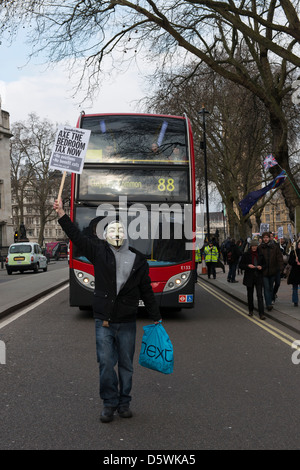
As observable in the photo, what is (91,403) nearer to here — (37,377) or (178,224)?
(37,377)

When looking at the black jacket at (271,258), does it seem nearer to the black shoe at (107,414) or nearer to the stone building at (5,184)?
the black shoe at (107,414)

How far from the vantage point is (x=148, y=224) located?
11672 millimetres

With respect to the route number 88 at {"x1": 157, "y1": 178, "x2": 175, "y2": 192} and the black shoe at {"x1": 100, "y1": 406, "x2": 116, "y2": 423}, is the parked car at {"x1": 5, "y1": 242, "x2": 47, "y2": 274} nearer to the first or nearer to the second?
the route number 88 at {"x1": 157, "y1": 178, "x2": 175, "y2": 192}

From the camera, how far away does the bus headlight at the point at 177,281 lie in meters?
11.6

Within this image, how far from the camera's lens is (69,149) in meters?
6.89

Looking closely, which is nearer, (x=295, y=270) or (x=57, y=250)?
(x=295, y=270)

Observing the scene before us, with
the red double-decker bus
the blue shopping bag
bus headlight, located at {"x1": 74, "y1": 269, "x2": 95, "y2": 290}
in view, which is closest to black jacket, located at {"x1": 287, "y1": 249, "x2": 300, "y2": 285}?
the red double-decker bus

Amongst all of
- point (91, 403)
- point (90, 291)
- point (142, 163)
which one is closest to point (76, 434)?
point (91, 403)

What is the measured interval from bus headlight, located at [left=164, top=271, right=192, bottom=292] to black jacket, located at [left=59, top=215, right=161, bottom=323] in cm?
638

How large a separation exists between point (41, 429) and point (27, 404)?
83 centimetres

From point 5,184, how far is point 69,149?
61.1m

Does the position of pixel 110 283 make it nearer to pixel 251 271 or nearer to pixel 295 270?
pixel 251 271

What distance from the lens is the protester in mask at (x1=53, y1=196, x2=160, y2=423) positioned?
505 centimetres

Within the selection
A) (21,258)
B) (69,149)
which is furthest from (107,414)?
(21,258)
